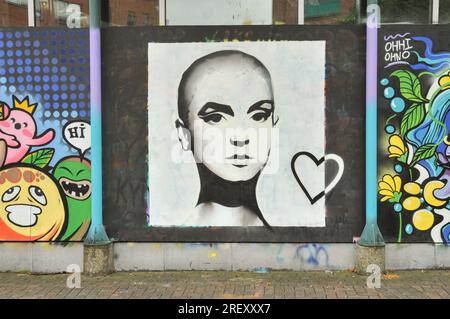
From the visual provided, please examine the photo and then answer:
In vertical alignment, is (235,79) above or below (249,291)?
above

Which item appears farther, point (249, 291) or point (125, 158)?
point (125, 158)

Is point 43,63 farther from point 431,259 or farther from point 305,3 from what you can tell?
point 431,259

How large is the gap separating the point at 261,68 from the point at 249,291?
2.79 meters

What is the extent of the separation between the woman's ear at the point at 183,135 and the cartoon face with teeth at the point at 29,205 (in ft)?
5.67

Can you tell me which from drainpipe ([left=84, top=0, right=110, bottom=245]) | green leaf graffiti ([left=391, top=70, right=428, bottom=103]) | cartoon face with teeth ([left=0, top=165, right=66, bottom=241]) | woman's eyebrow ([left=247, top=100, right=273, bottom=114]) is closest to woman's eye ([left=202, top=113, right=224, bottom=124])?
woman's eyebrow ([left=247, top=100, right=273, bottom=114])

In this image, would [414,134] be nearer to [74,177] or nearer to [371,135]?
[371,135]

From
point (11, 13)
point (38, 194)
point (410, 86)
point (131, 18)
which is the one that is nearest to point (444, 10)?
point (410, 86)

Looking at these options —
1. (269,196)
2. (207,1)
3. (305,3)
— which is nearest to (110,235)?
(269,196)

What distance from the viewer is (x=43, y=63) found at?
6809 mm

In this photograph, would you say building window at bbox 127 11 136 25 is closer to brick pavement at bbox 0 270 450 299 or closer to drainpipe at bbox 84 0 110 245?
drainpipe at bbox 84 0 110 245

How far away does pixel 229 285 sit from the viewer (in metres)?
6.21

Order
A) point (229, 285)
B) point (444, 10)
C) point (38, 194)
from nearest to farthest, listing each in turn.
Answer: point (229, 285)
point (444, 10)
point (38, 194)

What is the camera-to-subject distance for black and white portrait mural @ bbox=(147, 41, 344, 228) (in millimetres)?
6688

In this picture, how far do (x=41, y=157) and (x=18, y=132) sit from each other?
449 mm
